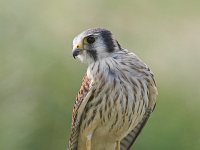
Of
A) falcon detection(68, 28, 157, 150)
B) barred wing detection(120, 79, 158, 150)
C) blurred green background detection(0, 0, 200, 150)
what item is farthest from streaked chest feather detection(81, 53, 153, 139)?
blurred green background detection(0, 0, 200, 150)

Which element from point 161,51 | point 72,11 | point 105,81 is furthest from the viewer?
point 72,11

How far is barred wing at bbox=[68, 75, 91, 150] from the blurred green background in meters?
2.41

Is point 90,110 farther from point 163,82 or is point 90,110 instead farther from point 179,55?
point 179,55

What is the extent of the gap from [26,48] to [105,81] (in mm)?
4555

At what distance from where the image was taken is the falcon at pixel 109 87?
11.7m

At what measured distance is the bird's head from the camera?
1162 cm

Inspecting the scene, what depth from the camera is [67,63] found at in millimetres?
16109

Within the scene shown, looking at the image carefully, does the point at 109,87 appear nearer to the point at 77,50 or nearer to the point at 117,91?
the point at 117,91

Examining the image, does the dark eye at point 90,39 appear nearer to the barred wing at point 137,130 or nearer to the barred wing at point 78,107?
the barred wing at point 78,107

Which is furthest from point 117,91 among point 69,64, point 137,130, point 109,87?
point 69,64

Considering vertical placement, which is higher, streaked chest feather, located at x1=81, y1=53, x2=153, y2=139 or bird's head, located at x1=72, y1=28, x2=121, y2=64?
bird's head, located at x1=72, y1=28, x2=121, y2=64

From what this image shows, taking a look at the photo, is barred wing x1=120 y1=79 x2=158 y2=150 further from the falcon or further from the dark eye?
the dark eye

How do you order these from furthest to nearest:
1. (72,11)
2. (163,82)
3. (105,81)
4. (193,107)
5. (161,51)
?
1. (72,11)
2. (161,51)
3. (163,82)
4. (193,107)
5. (105,81)

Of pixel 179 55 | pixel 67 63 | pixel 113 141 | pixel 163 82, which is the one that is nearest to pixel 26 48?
pixel 67 63
